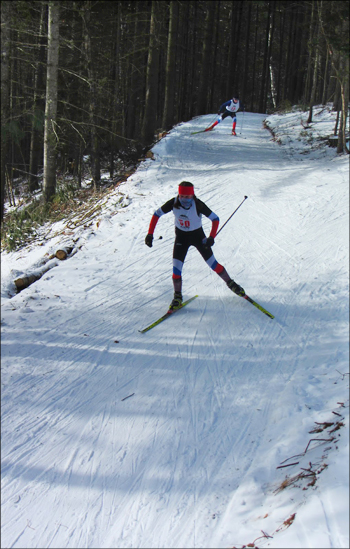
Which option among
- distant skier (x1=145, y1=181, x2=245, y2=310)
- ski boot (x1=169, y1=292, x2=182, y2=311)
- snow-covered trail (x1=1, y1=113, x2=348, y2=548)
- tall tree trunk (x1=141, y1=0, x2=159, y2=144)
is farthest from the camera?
tall tree trunk (x1=141, y1=0, x2=159, y2=144)

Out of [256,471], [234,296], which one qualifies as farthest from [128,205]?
[256,471]

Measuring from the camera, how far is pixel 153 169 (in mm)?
13070

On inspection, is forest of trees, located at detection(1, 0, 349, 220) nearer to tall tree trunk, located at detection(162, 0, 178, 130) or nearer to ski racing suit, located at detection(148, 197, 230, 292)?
tall tree trunk, located at detection(162, 0, 178, 130)

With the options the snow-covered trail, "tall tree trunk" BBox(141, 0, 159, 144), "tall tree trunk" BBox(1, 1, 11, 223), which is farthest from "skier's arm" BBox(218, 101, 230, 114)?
"tall tree trunk" BBox(1, 1, 11, 223)

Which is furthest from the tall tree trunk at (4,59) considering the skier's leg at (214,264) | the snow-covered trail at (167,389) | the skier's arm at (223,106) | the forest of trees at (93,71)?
the skier's arm at (223,106)

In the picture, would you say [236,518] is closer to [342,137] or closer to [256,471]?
[256,471]

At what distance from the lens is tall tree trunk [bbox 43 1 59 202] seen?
1035cm

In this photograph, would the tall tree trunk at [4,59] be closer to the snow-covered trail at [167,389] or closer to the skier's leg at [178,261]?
A: the snow-covered trail at [167,389]

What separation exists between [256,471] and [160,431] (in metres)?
1.06

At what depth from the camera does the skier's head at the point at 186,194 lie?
19.6ft

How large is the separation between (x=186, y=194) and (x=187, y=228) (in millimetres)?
572

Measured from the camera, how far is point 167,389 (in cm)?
477

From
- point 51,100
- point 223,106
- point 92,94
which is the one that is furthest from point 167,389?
point 223,106

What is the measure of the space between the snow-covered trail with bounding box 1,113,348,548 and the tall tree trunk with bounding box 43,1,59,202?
4195mm
